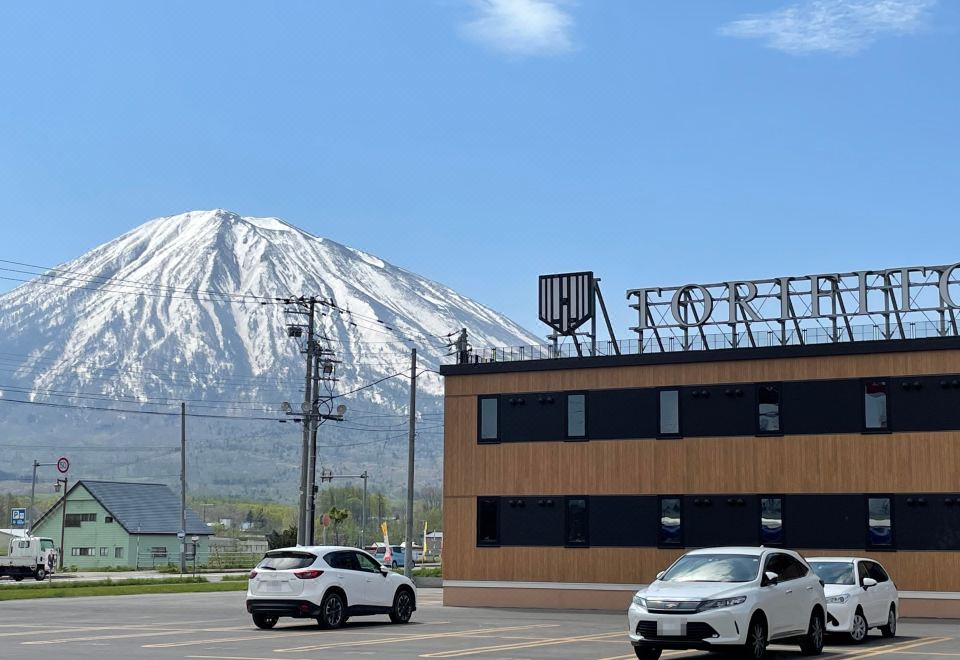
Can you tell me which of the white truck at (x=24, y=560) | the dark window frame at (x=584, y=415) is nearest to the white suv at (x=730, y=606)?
the dark window frame at (x=584, y=415)

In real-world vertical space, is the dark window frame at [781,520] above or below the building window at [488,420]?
below

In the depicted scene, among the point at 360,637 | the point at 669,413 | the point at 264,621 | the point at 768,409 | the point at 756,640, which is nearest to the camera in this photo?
the point at 756,640

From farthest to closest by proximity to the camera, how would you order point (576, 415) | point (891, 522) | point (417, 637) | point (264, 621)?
point (576, 415)
point (891, 522)
point (264, 621)
point (417, 637)

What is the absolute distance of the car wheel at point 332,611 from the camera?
2966 cm

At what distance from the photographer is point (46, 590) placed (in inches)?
2199

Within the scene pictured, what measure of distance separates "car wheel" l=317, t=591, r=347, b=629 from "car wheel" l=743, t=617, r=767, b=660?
35.1ft

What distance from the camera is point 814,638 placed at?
77.3 ft

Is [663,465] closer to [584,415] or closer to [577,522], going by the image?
[584,415]

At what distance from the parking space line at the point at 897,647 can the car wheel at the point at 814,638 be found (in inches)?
23.5

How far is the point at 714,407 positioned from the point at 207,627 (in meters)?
17.3

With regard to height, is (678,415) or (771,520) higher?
(678,415)

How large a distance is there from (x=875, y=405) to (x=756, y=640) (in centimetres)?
1964

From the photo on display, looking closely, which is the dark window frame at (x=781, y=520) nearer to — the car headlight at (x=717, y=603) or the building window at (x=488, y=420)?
the building window at (x=488, y=420)

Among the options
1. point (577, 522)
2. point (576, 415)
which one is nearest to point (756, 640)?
point (577, 522)
